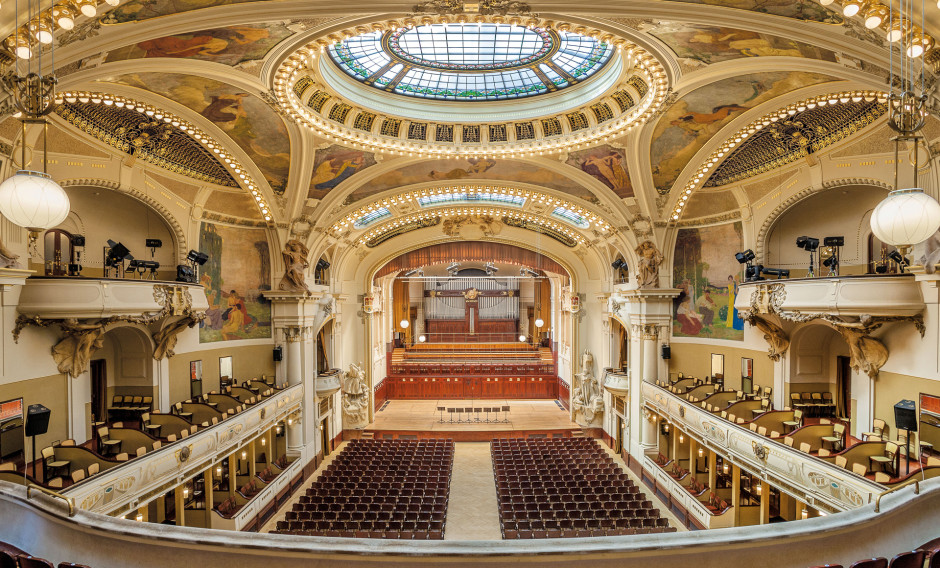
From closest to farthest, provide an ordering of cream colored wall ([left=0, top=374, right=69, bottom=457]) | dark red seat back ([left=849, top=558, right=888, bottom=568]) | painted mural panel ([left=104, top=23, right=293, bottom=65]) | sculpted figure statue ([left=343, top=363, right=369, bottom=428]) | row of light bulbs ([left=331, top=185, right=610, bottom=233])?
dark red seat back ([left=849, top=558, right=888, bottom=568]) < painted mural panel ([left=104, top=23, right=293, bottom=65]) < cream colored wall ([left=0, top=374, right=69, bottom=457]) < row of light bulbs ([left=331, top=185, right=610, bottom=233]) < sculpted figure statue ([left=343, top=363, right=369, bottom=428])

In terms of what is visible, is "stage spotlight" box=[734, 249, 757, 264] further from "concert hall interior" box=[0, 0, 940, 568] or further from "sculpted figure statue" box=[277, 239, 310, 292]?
"sculpted figure statue" box=[277, 239, 310, 292]

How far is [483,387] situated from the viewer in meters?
28.7

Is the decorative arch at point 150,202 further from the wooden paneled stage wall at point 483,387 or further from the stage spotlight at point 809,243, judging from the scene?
the stage spotlight at point 809,243

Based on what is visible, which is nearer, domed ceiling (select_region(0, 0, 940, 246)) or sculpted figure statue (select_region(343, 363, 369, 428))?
domed ceiling (select_region(0, 0, 940, 246))

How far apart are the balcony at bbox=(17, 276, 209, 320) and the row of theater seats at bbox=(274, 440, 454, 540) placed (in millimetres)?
Answer: 5860

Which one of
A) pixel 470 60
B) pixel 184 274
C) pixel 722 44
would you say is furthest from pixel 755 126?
pixel 184 274

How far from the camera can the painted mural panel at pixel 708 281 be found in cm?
1563

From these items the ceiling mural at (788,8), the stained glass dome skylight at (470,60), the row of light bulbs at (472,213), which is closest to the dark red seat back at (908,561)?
the ceiling mural at (788,8)

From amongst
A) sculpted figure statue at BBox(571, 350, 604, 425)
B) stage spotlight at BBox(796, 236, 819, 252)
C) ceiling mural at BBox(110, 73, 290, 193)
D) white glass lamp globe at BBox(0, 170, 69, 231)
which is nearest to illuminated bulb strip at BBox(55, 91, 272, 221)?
ceiling mural at BBox(110, 73, 290, 193)

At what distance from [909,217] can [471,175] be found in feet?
42.0

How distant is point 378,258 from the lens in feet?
76.8

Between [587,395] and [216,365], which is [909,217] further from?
[587,395]

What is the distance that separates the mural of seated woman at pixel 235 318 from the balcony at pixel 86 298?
5.20 m

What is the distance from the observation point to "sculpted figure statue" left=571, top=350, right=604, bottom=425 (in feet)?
71.8
